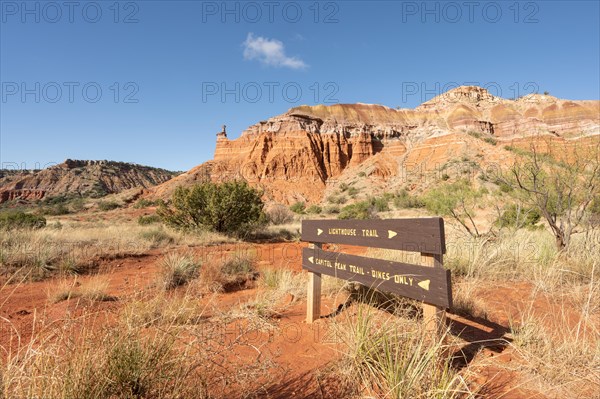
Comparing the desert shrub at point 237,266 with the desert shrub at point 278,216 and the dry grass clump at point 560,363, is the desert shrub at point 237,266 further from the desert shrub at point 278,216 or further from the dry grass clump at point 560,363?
the desert shrub at point 278,216

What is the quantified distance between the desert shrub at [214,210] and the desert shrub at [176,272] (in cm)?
720

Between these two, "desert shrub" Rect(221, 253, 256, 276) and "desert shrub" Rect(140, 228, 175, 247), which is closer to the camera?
"desert shrub" Rect(221, 253, 256, 276)

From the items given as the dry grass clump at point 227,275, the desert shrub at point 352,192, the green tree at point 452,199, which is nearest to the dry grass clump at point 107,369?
the dry grass clump at point 227,275

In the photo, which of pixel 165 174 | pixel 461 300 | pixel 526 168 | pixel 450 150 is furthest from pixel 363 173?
pixel 165 174

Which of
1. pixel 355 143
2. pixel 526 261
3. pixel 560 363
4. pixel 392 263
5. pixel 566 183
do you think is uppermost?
pixel 355 143

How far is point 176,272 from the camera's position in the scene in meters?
6.54

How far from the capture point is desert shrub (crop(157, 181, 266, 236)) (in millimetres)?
14266

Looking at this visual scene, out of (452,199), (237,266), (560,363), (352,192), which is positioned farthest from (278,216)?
(352,192)

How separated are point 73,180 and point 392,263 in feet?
254

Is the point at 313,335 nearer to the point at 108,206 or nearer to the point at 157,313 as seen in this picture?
the point at 157,313

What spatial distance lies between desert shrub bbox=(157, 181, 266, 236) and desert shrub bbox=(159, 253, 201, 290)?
7.20 m

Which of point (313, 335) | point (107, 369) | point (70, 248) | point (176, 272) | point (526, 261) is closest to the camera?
point (107, 369)

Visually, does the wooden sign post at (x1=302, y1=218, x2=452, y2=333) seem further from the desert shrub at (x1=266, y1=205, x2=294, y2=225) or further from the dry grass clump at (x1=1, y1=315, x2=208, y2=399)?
the desert shrub at (x1=266, y1=205, x2=294, y2=225)

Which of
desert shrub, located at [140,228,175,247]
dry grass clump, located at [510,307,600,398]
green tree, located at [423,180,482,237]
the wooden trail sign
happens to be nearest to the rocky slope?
desert shrub, located at [140,228,175,247]
